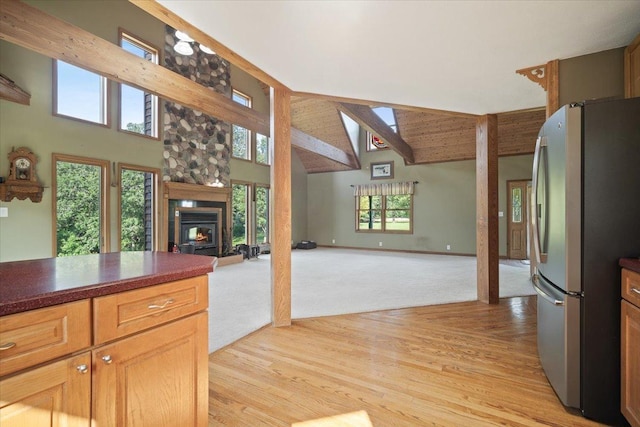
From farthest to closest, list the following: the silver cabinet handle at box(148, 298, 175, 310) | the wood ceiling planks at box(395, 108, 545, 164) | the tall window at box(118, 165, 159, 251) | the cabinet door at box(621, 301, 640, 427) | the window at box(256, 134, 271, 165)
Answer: the window at box(256, 134, 271, 165), the wood ceiling planks at box(395, 108, 545, 164), the tall window at box(118, 165, 159, 251), the cabinet door at box(621, 301, 640, 427), the silver cabinet handle at box(148, 298, 175, 310)

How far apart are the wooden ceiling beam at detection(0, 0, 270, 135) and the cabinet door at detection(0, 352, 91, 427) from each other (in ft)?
9.78

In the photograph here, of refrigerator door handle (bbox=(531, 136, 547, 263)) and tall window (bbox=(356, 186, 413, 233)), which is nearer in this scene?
refrigerator door handle (bbox=(531, 136, 547, 263))

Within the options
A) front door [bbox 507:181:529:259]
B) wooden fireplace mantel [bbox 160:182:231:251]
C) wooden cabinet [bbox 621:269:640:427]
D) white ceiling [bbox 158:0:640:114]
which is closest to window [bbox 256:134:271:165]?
wooden fireplace mantel [bbox 160:182:231:251]

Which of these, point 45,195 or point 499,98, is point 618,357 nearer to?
point 499,98

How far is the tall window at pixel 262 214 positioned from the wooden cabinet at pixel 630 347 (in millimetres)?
7578

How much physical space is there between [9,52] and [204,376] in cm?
518

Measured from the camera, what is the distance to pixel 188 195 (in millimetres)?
6062

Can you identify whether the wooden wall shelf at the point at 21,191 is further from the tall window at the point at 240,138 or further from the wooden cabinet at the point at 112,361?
the wooden cabinet at the point at 112,361

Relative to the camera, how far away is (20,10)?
2447 mm

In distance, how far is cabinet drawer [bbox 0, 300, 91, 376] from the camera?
75 cm

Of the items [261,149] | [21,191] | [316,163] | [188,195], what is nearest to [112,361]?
[21,191]

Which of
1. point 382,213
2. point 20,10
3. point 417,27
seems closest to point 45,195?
point 20,10

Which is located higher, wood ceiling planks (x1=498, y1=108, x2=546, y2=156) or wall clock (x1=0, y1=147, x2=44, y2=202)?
wood ceiling planks (x1=498, y1=108, x2=546, y2=156)

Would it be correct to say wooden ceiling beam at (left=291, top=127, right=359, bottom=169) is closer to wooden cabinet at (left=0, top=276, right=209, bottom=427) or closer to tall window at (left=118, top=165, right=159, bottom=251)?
tall window at (left=118, top=165, right=159, bottom=251)
